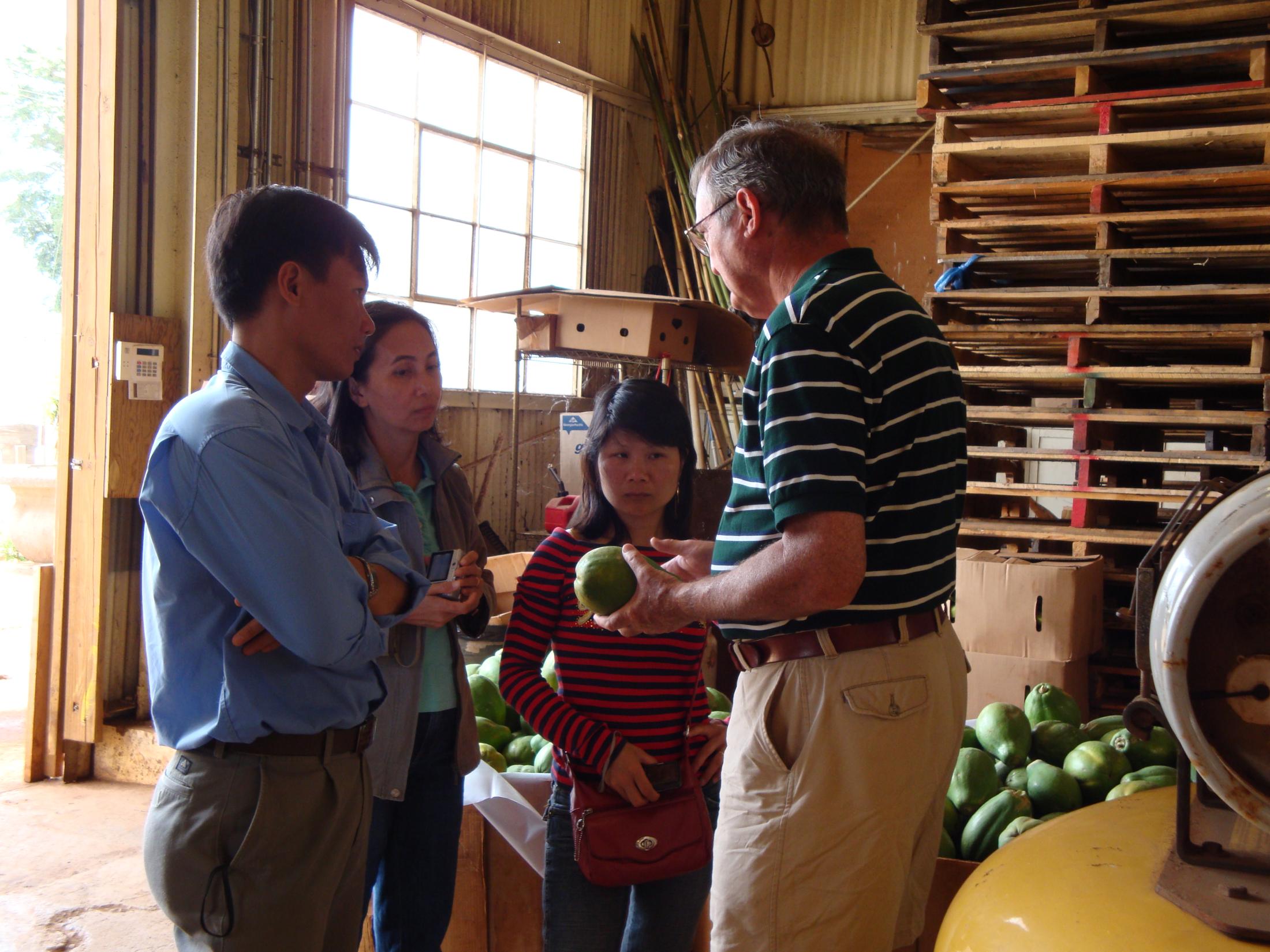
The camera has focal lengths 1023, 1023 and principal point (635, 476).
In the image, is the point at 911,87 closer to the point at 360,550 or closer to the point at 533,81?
the point at 533,81

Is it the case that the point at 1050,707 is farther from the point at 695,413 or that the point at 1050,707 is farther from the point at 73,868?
the point at 695,413

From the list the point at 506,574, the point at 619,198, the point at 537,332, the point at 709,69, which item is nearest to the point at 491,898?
the point at 506,574

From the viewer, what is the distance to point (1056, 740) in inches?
111

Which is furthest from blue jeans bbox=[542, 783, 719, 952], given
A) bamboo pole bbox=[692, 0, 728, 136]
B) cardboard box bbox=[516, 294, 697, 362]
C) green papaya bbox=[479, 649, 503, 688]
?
bamboo pole bbox=[692, 0, 728, 136]

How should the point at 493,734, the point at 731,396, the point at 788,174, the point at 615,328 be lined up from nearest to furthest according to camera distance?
the point at 788,174 → the point at 493,734 → the point at 615,328 → the point at 731,396

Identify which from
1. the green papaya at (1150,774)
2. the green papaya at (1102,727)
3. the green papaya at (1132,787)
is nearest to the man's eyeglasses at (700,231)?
the green papaya at (1132,787)

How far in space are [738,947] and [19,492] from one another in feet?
29.6

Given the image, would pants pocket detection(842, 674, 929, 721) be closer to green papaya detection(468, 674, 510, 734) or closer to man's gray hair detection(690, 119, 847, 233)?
man's gray hair detection(690, 119, 847, 233)

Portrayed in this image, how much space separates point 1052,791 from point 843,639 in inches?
53.4

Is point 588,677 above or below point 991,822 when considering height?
above

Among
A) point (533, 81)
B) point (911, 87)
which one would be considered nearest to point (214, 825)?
Answer: point (533, 81)

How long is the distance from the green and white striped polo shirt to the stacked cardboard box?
78.7 inches

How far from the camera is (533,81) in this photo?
28.4 feet

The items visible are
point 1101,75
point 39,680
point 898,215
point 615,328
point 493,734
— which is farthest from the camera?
point 898,215
